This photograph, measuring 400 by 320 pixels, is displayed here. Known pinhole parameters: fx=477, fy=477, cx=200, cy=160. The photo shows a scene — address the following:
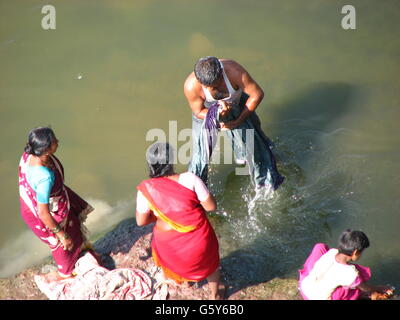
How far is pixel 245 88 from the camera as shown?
383cm

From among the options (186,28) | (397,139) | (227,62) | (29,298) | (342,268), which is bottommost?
(29,298)

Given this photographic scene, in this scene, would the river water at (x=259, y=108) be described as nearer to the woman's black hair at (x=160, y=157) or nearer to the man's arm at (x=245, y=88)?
the man's arm at (x=245, y=88)

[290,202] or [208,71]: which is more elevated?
[208,71]

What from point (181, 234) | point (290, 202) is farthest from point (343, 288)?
point (290, 202)

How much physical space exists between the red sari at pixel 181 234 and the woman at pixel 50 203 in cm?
68

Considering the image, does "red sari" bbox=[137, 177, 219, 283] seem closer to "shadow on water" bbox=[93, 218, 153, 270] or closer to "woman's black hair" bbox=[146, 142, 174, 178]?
"woman's black hair" bbox=[146, 142, 174, 178]

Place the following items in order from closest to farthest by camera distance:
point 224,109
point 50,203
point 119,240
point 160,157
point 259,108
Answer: point 160,157, point 50,203, point 224,109, point 119,240, point 259,108

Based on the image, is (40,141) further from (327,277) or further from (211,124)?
(327,277)

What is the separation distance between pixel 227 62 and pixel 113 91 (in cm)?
267

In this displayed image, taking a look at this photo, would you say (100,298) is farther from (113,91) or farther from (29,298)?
(113,91)

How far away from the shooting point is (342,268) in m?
3.10

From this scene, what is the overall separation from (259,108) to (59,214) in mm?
3018

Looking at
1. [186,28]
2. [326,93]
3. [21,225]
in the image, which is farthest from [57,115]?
[326,93]

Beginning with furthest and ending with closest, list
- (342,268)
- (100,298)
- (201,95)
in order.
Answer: (201,95) → (100,298) → (342,268)
